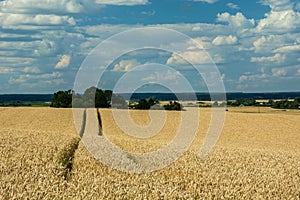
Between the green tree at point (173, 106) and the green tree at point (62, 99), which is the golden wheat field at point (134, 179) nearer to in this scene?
the green tree at point (173, 106)

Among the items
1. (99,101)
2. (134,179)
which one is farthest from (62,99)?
(134,179)

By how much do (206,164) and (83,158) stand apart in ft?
14.0

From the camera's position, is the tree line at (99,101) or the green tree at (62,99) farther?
the green tree at (62,99)

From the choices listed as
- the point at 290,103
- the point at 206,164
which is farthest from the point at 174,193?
the point at 290,103

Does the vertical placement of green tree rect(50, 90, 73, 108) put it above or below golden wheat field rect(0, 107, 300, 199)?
above

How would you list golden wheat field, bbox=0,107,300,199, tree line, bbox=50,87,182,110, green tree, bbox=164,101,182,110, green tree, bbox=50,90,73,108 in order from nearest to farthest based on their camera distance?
golden wheat field, bbox=0,107,300,199
tree line, bbox=50,87,182,110
green tree, bbox=164,101,182,110
green tree, bbox=50,90,73,108

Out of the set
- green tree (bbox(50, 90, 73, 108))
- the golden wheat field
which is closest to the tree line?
green tree (bbox(50, 90, 73, 108))

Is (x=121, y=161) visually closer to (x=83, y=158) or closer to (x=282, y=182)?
(x=83, y=158)

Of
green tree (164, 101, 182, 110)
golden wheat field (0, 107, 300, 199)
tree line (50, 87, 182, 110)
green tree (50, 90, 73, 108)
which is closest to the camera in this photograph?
golden wheat field (0, 107, 300, 199)

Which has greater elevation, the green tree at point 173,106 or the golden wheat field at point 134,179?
the green tree at point 173,106

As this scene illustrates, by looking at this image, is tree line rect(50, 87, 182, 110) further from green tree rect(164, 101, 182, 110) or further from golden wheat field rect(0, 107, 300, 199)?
golden wheat field rect(0, 107, 300, 199)

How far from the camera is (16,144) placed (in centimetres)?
2039

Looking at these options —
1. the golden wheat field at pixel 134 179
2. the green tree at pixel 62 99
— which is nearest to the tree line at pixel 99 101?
the green tree at pixel 62 99

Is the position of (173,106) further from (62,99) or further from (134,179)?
(134,179)
